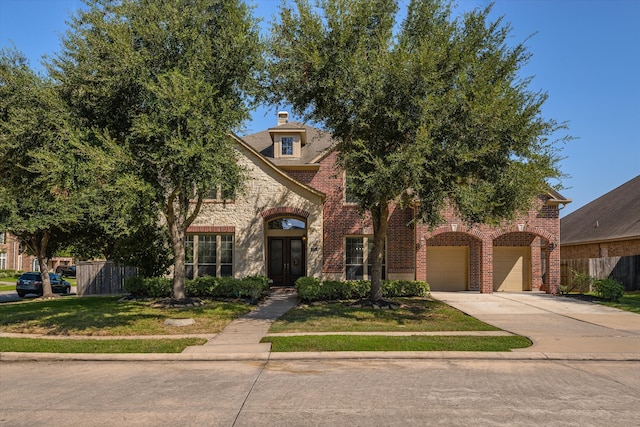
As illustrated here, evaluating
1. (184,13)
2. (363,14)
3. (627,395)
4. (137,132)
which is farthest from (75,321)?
(627,395)

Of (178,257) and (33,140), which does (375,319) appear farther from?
(33,140)

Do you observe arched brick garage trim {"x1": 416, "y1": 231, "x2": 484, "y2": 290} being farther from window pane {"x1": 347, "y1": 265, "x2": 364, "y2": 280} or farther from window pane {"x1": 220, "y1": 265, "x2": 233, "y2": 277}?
window pane {"x1": 220, "y1": 265, "x2": 233, "y2": 277}

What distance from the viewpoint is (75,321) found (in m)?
14.5

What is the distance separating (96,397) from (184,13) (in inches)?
414

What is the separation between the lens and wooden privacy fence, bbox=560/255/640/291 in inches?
1022

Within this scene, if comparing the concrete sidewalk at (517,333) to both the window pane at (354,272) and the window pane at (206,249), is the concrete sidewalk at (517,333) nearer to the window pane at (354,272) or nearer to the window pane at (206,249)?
the window pane at (354,272)

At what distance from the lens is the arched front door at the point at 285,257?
941 inches

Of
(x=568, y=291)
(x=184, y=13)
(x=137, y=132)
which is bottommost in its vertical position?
(x=568, y=291)

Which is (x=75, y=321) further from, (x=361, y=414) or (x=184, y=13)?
(x=361, y=414)

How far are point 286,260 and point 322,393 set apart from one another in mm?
16637

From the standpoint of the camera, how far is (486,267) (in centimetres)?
2306

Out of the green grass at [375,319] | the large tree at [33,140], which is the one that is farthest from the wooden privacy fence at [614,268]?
the large tree at [33,140]

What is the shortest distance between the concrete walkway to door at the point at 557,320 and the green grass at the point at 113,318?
26.5 feet

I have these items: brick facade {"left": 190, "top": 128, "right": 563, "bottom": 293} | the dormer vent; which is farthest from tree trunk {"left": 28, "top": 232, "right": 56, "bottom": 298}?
the dormer vent
